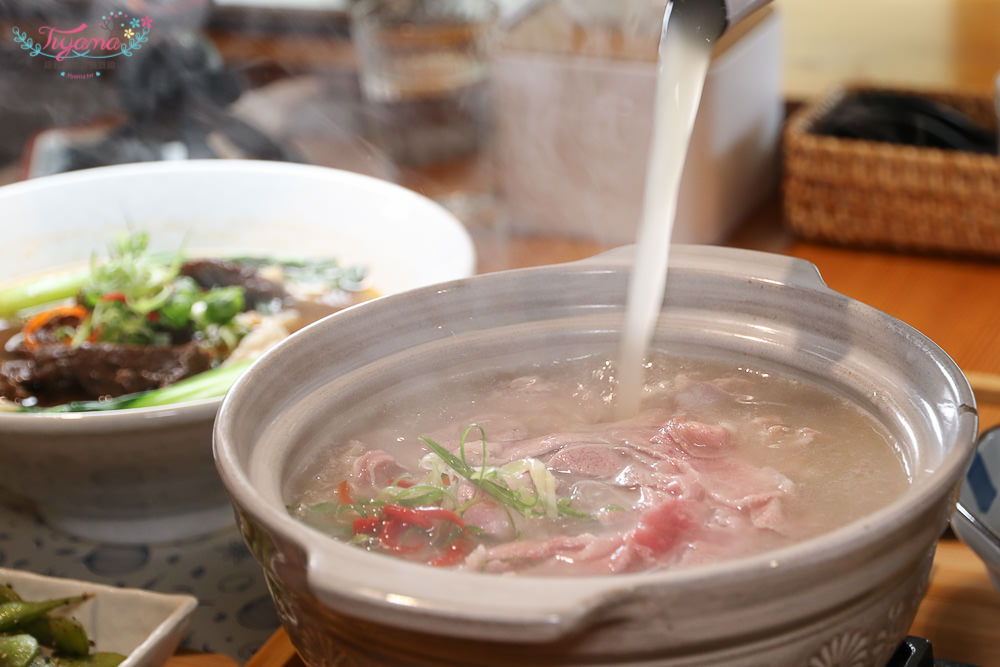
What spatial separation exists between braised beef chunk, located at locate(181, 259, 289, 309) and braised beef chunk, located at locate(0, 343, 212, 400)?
0.26 meters

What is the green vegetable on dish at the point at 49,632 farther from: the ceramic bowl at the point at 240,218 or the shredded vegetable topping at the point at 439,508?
the ceramic bowl at the point at 240,218

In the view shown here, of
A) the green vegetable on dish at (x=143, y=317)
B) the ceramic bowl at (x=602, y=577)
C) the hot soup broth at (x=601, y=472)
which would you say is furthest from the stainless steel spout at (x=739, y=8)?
the green vegetable on dish at (x=143, y=317)

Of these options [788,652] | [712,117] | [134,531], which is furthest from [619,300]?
[712,117]

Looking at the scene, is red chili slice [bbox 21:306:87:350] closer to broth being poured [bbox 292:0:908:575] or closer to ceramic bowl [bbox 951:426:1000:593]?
broth being poured [bbox 292:0:908:575]

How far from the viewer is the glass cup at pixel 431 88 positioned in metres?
2.69

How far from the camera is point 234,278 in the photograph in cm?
187

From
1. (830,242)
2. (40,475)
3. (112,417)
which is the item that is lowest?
(830,242)

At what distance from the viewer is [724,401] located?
115 cm

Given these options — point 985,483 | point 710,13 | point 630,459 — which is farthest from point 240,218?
point 985,483

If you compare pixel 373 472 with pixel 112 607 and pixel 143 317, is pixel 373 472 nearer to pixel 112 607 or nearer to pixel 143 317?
pixel 112 607

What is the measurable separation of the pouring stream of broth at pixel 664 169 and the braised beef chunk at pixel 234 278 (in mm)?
843

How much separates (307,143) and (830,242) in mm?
1601

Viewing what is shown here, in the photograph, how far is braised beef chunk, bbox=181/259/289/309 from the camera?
1.86 meters

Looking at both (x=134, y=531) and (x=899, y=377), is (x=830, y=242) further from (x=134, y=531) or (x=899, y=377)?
(x=134, y=531)
